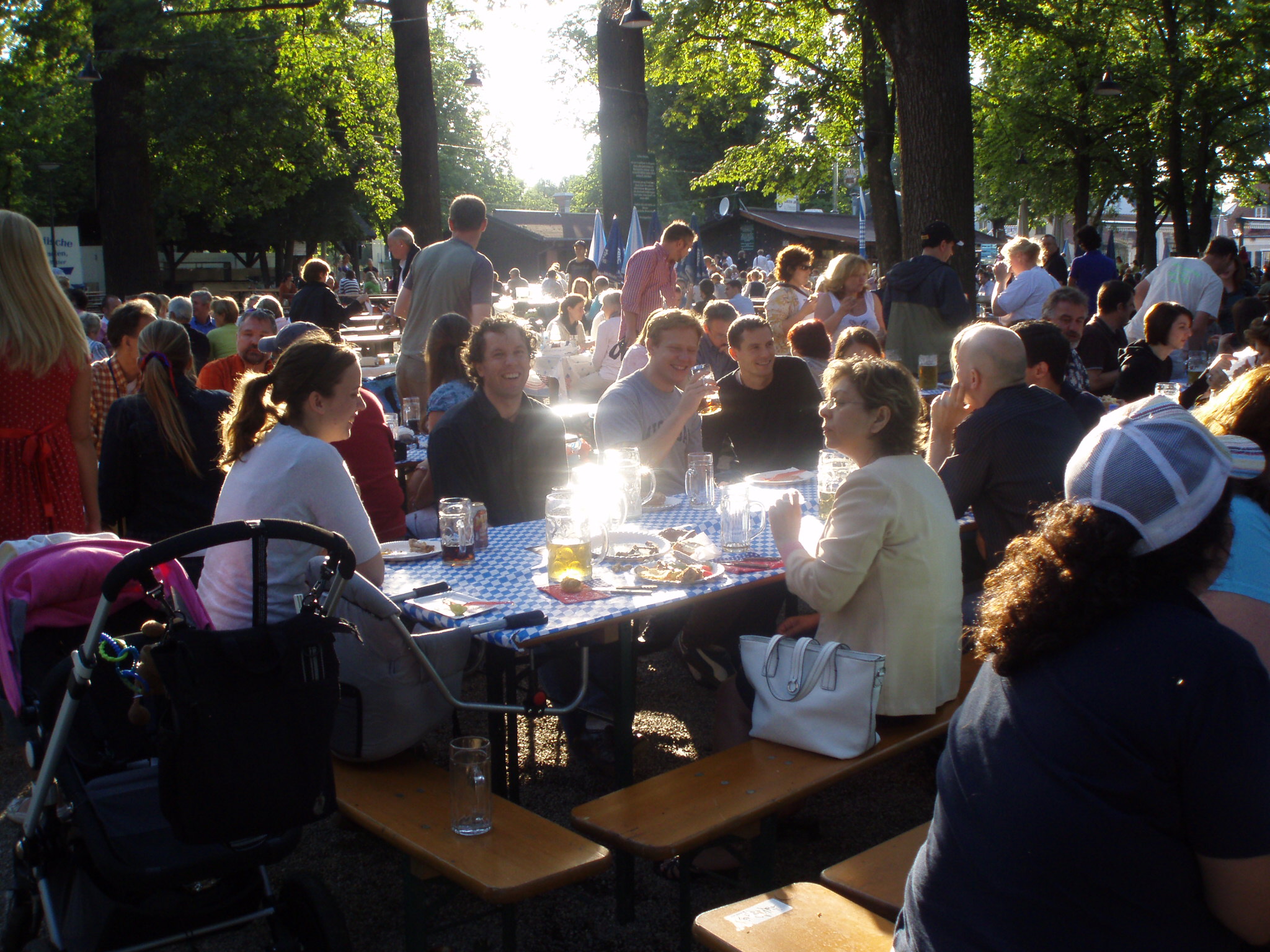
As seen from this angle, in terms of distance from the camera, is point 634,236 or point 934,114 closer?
point 934,114

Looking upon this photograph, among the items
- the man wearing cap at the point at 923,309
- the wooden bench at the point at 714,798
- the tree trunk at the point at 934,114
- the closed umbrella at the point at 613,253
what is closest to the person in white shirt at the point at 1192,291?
the tree trunk at the point at 934,114

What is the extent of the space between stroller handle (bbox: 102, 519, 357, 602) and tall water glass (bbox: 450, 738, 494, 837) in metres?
0.58

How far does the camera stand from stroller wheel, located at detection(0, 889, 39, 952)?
8.19 ft

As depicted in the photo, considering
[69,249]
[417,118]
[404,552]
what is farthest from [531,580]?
[69,249]

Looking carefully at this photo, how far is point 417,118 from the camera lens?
1292cm

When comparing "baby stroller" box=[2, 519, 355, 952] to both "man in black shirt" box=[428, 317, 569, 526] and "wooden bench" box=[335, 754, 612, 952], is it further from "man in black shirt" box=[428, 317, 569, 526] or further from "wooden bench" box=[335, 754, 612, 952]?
"man in black shirt" box=[428, 317, 569, 526]

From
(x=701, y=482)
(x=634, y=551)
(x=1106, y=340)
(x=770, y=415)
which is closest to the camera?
(x=634, y=551)

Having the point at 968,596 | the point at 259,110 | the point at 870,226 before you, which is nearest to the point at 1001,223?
the point at 870,226

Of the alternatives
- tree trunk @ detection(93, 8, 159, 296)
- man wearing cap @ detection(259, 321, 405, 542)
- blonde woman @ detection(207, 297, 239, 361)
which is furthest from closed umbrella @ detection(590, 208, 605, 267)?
man wearing cap @ detection(259, 321, 405, 542)

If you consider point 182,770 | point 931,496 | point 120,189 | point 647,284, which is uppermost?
point 120,189

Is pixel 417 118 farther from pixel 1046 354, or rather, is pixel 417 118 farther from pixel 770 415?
pixel 1046 354

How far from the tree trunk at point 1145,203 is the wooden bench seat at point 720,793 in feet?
88.9

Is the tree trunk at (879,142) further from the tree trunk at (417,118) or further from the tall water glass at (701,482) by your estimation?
the tall water glass at (701,482)

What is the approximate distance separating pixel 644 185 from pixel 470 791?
14645mm
